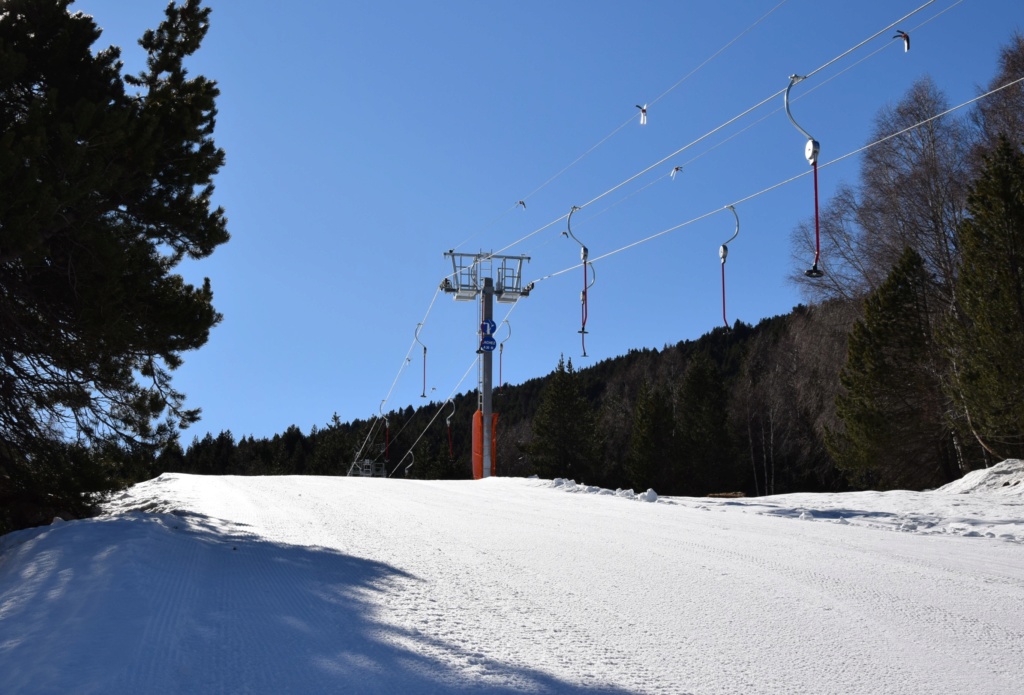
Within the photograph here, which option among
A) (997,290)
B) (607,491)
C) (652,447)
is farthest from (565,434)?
(607,491)

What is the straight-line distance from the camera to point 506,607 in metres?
5.64

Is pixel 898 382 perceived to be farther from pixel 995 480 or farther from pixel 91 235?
pixel 91 235

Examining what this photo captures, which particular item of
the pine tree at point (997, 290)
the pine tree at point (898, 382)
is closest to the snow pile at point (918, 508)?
the pine tree at point (997, 290)

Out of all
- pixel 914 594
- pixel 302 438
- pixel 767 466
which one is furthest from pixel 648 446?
pixel 914 594

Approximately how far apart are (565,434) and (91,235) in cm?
4728

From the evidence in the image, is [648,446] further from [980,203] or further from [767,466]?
[980,203]

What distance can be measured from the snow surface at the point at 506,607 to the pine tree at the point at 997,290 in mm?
9356

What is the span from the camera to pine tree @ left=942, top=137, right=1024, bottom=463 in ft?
59.8

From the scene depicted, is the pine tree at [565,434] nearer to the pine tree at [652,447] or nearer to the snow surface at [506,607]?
the pine tree at [652,447]

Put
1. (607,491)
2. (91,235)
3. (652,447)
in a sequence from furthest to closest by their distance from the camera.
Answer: (652,447) < (607,491) < (91,235)

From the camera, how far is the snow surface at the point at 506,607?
4172 mm

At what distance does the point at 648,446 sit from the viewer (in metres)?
55.0

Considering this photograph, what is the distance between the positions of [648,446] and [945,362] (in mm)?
26623

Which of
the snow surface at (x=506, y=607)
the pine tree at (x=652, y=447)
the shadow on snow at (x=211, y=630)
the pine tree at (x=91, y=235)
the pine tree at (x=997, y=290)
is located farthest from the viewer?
the pine tree at (x=652, y=447)
